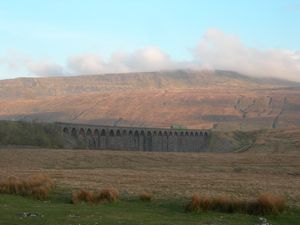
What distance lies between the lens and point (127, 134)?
13175 cm

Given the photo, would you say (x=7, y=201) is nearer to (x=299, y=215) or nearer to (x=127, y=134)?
(x=299, y=215)

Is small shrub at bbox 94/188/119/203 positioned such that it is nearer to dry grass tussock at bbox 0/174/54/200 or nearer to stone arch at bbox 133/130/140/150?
dry grass tussock at bbox 0/174/54/200

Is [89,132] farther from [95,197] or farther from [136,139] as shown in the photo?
[95,197]

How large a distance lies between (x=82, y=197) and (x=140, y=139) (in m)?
112

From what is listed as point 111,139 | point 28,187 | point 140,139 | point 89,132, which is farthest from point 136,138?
point 28,187

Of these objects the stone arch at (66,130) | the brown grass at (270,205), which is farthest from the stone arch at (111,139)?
the brown grass at (270,205)

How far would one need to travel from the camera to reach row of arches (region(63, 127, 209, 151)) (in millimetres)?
117500

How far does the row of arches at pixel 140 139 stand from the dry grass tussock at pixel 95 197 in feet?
284

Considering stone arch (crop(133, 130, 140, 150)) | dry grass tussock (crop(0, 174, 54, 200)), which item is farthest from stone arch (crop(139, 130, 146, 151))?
dry grass tussock (crop(0, 174, 54, 200))

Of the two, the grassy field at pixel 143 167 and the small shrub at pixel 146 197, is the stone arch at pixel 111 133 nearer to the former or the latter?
the grassy field at pixel 143 167

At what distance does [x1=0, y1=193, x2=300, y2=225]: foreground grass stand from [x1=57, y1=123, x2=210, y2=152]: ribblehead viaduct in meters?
86.8

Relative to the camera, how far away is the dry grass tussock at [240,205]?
21672mm

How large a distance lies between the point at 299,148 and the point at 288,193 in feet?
297

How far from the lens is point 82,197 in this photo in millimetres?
24469
